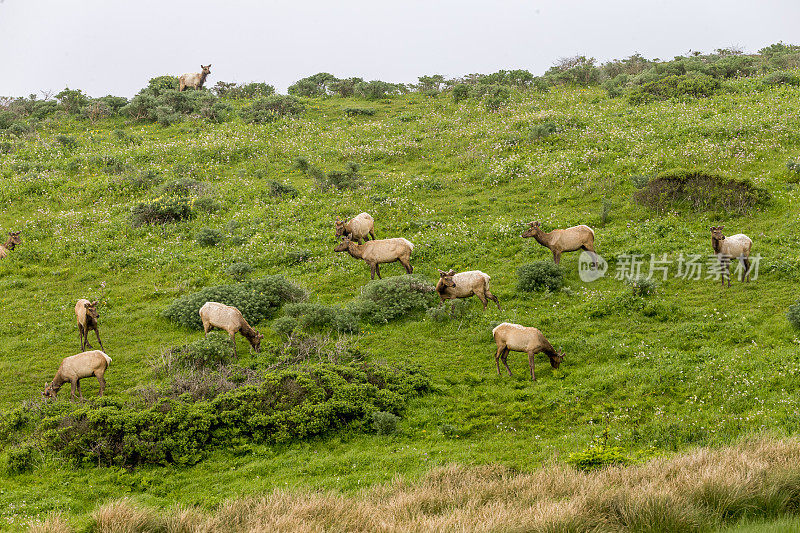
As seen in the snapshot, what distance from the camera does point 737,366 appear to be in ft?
44.3

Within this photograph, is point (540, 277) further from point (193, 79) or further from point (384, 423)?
point (193, 79)

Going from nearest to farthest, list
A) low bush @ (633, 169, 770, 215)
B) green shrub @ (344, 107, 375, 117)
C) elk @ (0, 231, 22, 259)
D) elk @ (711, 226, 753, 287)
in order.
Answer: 1. elk @ (711, 226, 753, 287)
2. low bush @ (633, 169, 770, 215)
3. elk @ (0, 231, 22, 259)
4. green shrub @ (344, 107, 375, 117)

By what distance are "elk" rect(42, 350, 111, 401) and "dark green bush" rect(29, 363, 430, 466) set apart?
3.91 feet

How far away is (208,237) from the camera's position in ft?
82.3

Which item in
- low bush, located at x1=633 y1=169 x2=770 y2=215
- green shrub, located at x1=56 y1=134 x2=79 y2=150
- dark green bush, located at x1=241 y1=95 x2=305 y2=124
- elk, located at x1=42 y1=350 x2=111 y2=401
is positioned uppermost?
dark green bush, located at x1=241 y1=95 x2=305 y2=124

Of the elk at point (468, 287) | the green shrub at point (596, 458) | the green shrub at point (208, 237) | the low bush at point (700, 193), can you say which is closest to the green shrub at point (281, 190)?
the green shrub at point (208, 237)

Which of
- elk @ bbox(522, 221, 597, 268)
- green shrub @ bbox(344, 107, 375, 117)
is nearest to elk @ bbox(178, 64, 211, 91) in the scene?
green shrub @ bbox(344, 107, 375, 117)

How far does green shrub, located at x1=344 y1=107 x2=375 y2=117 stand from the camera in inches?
1635

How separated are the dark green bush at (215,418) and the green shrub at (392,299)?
169 inches

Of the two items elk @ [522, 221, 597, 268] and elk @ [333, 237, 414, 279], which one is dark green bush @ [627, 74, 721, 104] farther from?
elk @ [333, 237, 414, 279]

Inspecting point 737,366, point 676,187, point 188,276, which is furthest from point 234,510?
point 676,187

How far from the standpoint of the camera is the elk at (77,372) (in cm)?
1510

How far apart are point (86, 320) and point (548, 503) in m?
14.2

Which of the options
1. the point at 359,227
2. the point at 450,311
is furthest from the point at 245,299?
the point at 450,311
